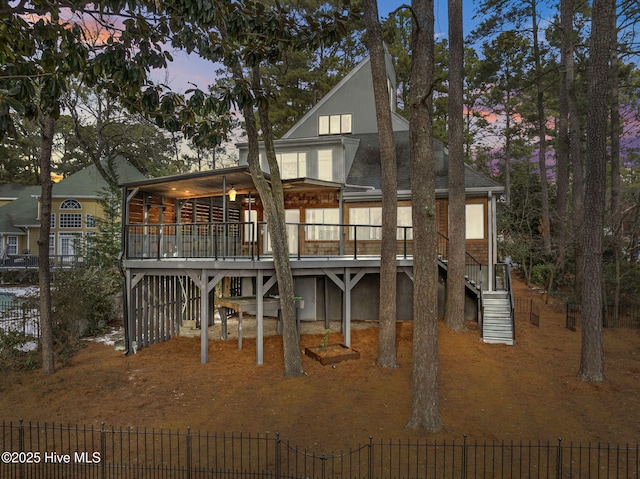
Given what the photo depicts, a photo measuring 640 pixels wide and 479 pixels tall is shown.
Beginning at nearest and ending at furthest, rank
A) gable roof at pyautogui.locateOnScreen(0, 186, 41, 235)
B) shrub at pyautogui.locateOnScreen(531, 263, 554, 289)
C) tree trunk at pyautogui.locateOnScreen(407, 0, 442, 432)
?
1. tree trunk at pyautogui.locateOnScreen(407, 0, 442, 432)
2. shrub at pyautogui.locateOnScreen(531, 263, 554, 289)
3. gable roof at pyautogui.locateOnScreen(0, 186, 41, 235)

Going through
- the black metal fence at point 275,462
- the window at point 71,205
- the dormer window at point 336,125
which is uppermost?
the dormer window at point 336,125

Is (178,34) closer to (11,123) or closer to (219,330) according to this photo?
(11,123)

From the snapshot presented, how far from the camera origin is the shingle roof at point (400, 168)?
16.3 meters

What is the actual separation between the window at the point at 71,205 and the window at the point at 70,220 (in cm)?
47

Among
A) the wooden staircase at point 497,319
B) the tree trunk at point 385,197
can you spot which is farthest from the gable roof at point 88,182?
the wooden staircase at point 497,319

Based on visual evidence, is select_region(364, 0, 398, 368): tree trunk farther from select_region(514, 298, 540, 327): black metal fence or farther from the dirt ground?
select_region(514, 298, 540, 327): black metal fence

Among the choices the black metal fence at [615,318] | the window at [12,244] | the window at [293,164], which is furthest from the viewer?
the window at [12,244]

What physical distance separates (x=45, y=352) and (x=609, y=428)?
1235 centimetres

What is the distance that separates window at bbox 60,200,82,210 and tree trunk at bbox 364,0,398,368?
30.2m

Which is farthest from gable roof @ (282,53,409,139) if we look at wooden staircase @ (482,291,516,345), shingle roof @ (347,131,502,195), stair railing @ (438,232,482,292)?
wooden staircase @ (482,291,516,345)

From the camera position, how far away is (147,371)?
1056 cm

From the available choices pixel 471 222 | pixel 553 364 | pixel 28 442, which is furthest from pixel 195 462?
pixel 471 222

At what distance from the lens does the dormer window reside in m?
21.9

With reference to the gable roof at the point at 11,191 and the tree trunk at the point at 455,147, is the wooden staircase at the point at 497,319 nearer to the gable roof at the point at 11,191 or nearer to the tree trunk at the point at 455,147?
the tree trunk at the point at 455,147
